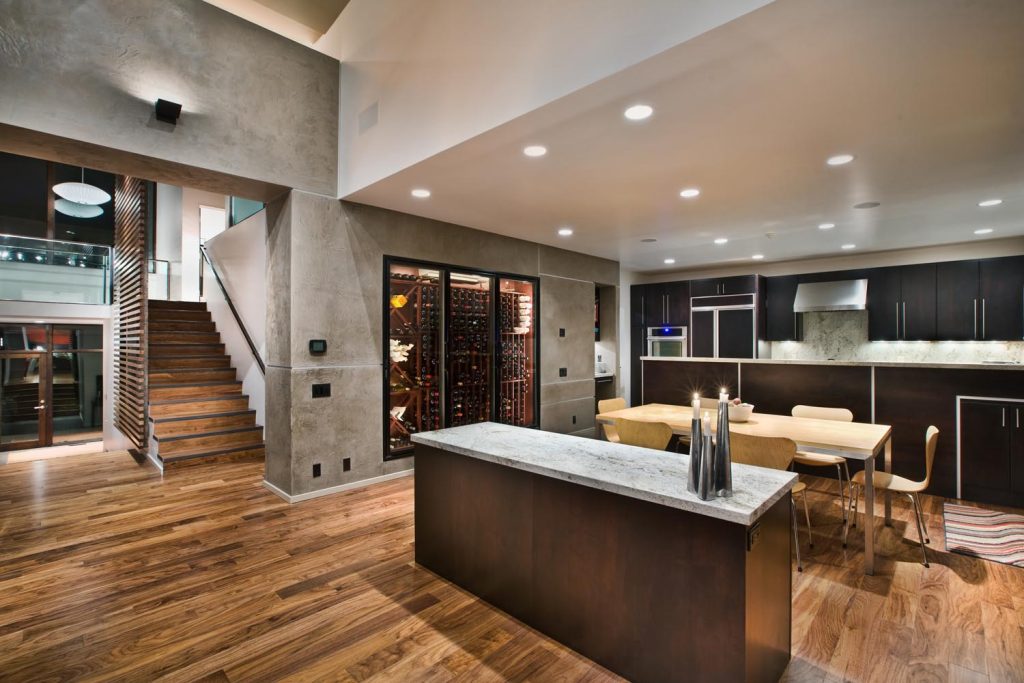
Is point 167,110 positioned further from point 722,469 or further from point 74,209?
point 74,209

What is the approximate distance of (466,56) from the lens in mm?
2863

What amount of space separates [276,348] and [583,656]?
3.45 m

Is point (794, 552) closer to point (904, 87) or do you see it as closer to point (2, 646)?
point (904, 87)

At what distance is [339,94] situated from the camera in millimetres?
4141

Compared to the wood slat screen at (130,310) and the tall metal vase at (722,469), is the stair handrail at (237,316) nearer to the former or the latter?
the wood slat screen at (130,310)

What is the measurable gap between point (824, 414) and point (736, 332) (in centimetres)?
342

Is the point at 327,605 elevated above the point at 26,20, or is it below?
below

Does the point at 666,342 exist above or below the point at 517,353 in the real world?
above

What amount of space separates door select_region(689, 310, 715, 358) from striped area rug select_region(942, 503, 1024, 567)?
3.74m

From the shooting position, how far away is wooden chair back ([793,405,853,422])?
152 inches

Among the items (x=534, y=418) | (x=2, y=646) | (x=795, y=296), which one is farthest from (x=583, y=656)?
(x=795, y=296)

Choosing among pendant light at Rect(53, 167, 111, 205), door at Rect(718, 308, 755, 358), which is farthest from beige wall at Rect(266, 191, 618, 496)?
pendant light at Rect(53, 167, 111, 205)

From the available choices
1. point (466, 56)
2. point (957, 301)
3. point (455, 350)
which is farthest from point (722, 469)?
point (957, 301)

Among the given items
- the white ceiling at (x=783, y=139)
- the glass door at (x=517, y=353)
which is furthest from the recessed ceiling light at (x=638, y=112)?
the glass door at (x=517, y=353)
